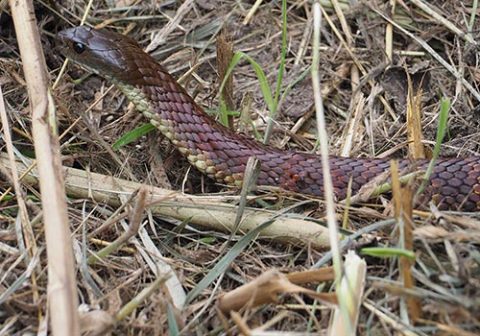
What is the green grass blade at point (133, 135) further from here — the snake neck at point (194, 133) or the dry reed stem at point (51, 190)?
the dry reed stem at point (51, 190)

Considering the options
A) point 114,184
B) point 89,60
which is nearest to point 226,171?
point 114,184

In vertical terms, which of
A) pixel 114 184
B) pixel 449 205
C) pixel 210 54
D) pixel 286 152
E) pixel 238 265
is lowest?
pixel 449 205

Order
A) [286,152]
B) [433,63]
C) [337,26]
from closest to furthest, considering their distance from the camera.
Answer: [286,152] < [433,63] < [337,26]

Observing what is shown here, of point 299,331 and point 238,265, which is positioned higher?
point 238,265

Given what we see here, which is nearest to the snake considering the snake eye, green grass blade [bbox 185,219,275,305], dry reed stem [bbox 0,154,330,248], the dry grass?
the snake eye

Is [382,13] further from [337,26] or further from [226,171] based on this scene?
[226,171]

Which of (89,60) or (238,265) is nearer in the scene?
(238,265)

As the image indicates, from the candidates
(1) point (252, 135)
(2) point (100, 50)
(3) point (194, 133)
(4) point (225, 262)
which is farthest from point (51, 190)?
(1) point (252, 135)

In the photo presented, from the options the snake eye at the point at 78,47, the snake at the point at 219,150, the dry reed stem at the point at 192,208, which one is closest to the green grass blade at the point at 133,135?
the snake at the point at 219,150
